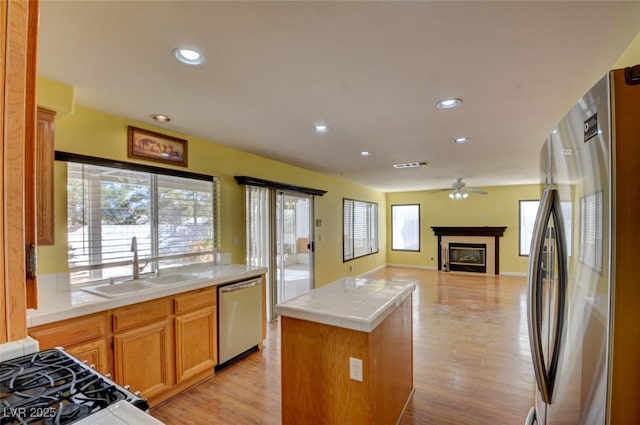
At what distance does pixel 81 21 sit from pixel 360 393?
2283 mm

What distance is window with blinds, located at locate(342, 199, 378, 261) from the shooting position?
6.80 m

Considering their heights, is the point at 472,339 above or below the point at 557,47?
below

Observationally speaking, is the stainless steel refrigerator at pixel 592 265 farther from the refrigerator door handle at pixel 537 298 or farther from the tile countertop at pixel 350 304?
the tile countertop at pixel 350 304

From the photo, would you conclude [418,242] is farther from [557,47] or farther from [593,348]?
[593,348]

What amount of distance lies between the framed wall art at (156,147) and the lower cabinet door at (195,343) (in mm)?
1553

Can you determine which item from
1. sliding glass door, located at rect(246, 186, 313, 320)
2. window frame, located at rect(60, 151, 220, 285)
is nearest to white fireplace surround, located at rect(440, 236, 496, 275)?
sliding glass door, located at rect(246, 186, 313, 320)

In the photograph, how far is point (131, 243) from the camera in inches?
107

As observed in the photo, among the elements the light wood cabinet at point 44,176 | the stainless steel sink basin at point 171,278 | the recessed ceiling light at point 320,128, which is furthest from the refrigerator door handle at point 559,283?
the light wood cabinet at point 44,176

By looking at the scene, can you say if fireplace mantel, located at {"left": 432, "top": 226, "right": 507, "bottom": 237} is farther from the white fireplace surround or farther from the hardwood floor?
the hardwood floor

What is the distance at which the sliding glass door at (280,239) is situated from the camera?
13.2 feet

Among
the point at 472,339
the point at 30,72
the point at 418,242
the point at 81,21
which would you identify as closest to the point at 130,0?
the point at 81,21

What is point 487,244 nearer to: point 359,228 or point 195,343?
A: point 359,228

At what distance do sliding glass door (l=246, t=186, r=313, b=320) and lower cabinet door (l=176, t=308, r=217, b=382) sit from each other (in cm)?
127

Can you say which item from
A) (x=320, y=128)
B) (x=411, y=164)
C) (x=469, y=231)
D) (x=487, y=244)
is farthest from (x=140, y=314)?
(x=487, y=244)
